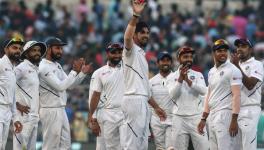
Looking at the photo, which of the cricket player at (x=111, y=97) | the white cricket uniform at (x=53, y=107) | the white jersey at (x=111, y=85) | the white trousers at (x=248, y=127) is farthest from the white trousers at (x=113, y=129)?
the white trousers at (x=248, y=127)

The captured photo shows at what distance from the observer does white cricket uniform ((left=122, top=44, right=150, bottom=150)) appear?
17.1 m

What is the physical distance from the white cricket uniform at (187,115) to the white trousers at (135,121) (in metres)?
2.79

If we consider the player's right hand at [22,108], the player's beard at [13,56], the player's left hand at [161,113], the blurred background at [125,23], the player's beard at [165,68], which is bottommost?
the player's left hand at [161,113]

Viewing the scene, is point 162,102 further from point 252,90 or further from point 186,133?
point 252,90

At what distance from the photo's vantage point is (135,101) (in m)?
17.1

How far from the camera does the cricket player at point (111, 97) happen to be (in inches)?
781

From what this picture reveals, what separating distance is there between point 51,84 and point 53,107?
447mm

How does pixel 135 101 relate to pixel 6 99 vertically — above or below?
below

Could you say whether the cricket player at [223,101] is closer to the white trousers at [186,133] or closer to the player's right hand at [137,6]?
the white trousers at [186,133]

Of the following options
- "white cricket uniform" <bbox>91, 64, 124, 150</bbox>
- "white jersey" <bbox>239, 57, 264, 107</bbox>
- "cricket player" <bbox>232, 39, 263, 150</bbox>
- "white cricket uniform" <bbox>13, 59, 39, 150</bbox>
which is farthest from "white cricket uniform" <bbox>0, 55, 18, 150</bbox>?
"white jersey" <bbox>239, 57, 264, 107</bbox>

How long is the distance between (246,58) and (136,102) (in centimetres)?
267

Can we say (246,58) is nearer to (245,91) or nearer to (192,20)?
(245,91)

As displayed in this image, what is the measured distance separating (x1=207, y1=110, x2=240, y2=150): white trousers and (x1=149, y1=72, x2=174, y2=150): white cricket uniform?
6.99ft

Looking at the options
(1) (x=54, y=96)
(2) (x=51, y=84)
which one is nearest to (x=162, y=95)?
(1) (x=54, y=96)
